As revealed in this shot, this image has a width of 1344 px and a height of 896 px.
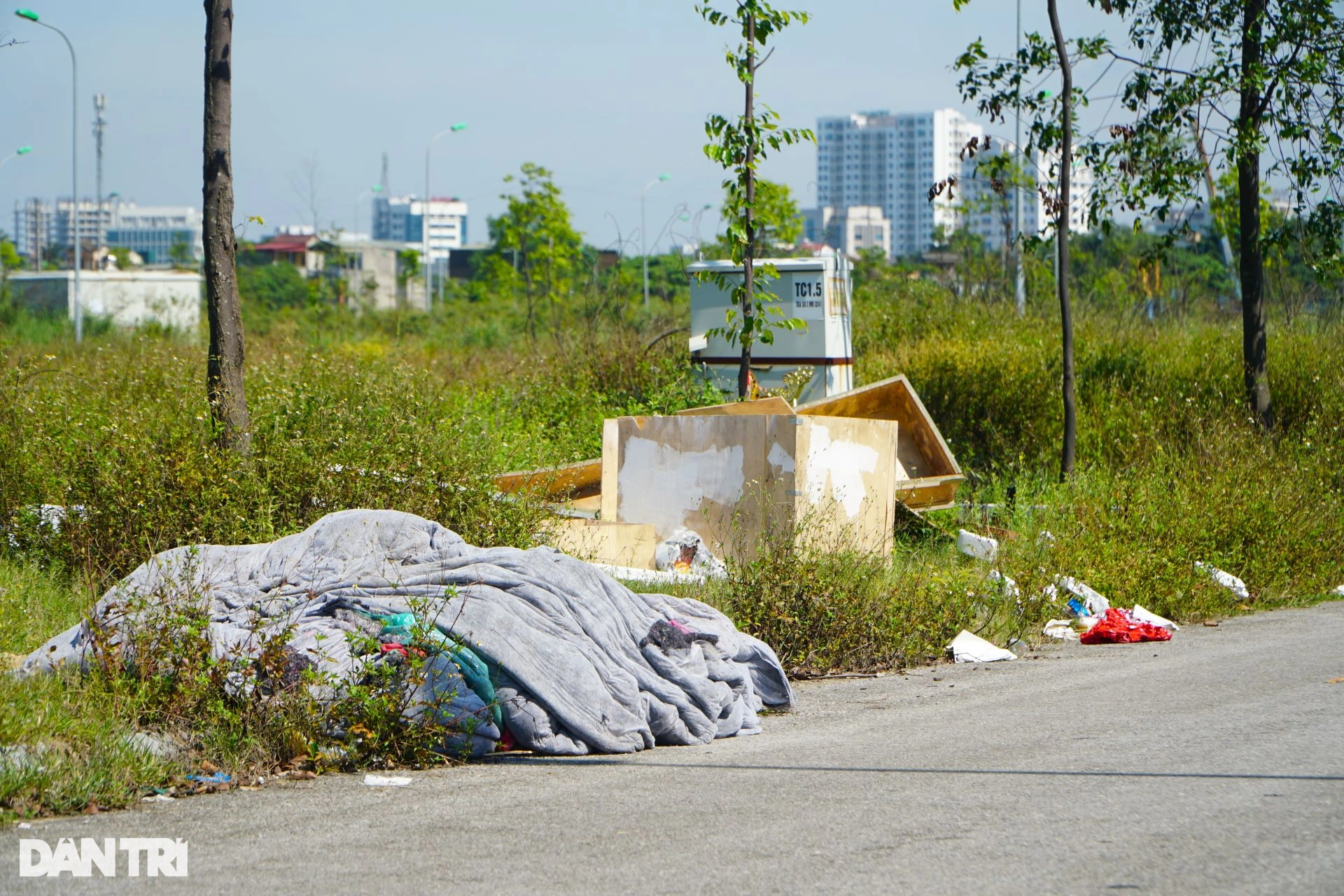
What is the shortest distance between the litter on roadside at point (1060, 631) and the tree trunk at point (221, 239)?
5.28 meters

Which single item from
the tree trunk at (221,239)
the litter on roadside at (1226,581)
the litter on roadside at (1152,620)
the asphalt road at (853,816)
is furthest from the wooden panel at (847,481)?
the tree trunk at (221,239)

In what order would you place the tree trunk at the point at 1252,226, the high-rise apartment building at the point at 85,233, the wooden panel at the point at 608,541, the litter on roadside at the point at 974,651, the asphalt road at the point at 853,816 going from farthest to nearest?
the high-rise apartment building at the point at 85,233, the tree trunk at the point at 1252,226, the wooden panel at the point at 608,541, the litter on roadside at the point at 974,651, the asphalt road at the point at 853,816

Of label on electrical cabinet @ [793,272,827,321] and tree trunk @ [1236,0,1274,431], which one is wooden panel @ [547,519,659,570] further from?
tree trunk @ [1236,0,1274,431]

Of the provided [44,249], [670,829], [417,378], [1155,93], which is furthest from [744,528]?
[44,249]

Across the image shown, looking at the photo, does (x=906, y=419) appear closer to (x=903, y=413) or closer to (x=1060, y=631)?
(x=903, y=413)

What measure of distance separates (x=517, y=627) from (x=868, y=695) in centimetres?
215

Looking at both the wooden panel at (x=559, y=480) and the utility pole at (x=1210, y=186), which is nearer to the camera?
the wooden panel at (x=559, y=480)

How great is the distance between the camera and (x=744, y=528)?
8953 mm

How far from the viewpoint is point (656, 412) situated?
41.7ft

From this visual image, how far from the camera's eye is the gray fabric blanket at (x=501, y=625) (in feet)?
17.0

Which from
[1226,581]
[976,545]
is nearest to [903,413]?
[976,545]

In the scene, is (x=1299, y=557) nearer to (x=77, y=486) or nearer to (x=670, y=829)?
(x=670, y=829)

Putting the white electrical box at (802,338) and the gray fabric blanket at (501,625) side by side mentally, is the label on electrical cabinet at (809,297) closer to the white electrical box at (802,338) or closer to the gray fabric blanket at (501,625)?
the white electrical box at (802,338)

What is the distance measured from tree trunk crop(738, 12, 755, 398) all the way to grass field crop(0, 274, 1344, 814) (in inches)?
25.5
